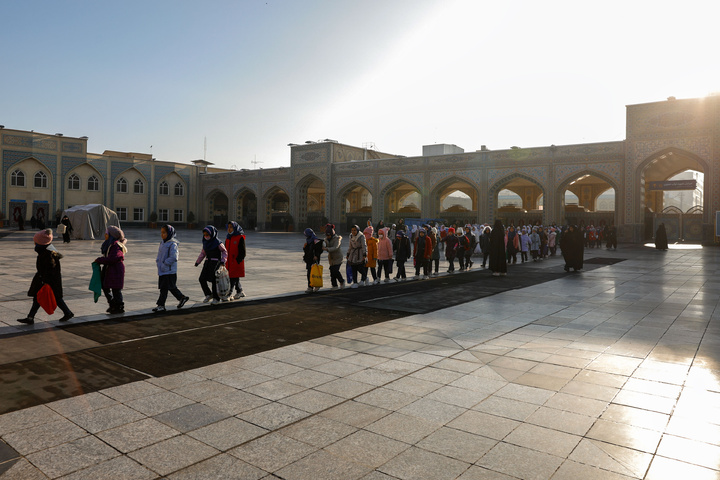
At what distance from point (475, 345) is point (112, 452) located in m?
3.65

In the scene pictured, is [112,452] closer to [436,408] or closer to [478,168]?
[436,408]

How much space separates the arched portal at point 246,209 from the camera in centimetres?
4675

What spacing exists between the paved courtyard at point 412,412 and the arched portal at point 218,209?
43.1 m

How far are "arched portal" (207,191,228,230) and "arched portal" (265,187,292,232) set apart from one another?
5729mm

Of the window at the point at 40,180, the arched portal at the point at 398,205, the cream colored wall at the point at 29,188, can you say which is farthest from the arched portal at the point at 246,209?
the window at the point at 40,180

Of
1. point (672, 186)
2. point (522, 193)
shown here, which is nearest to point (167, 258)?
point (672, 186)

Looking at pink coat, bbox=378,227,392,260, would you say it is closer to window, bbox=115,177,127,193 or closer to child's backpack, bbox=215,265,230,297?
child's backpack, bbox=215,265,230,297

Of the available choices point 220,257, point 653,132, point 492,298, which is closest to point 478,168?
point 653,132

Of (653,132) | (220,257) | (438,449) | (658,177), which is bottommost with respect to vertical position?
(438,449)

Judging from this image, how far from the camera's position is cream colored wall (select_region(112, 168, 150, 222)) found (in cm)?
4150

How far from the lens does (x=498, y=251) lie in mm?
12336

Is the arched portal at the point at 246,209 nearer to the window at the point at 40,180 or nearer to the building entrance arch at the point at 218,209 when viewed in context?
the building entrance arch at the point at 218,209

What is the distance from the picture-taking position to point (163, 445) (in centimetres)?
293

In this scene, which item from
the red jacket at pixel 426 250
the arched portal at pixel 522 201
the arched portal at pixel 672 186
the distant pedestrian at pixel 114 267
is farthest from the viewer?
the arched portal at pixel 522 201
